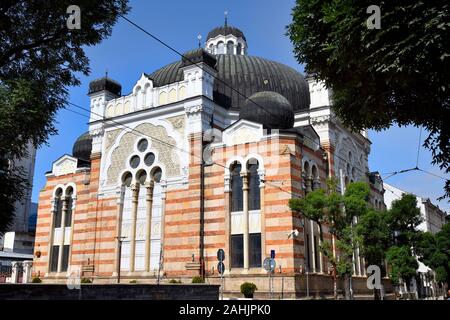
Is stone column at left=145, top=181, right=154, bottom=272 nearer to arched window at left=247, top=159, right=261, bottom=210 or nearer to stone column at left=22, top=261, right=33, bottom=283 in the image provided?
arched window at left=247, top=159, right=261, bottom=210

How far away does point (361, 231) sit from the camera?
24.3 meters

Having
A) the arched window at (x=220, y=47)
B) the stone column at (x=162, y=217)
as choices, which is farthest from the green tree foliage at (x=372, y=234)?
the arched window at (x=220, y=47)

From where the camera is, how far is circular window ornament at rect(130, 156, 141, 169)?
32.3 m

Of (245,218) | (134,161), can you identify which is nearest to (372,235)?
(245,218)

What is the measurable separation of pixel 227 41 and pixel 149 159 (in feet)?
59.8

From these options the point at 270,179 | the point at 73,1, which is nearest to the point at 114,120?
the point at 270,179

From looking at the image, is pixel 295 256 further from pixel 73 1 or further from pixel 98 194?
pixel 73 1

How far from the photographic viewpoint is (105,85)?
3544cm

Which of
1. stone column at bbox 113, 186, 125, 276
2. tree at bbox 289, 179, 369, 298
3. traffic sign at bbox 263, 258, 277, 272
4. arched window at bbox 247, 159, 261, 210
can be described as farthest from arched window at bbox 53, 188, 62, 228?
tree at bbox 289, 179, 369, 298

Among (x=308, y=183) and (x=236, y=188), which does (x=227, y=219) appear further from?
(x=308, y=183)

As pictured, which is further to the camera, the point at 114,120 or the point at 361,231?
the point at 114,120

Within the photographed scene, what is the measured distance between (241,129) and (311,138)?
16.2 feet
